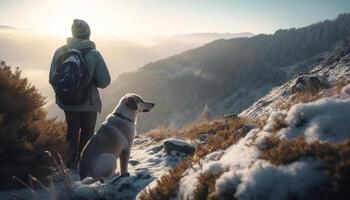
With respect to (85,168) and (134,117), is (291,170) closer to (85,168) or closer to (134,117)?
(85,168)

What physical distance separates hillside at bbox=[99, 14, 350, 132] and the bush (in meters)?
123

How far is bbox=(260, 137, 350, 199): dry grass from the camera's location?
295 cm

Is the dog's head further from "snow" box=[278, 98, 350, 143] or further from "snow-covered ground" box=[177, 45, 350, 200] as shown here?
"snow" box=[278, 98, 350, 143]

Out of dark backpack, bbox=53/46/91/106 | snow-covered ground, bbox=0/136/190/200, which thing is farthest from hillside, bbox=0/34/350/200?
dark backpack, bbox=53/46/91/106

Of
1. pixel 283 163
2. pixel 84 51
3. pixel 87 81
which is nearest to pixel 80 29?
pixel 84 51

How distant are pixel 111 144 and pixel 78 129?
3.53 ft

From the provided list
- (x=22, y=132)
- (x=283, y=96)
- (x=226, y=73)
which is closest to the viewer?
(x=22, y=132)

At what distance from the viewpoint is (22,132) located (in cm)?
752

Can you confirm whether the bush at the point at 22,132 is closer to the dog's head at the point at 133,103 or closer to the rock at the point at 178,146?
the dog's head at the point at 133,103

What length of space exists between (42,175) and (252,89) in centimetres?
13480

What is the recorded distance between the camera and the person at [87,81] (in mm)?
8180

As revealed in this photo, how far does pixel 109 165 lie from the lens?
7.62m

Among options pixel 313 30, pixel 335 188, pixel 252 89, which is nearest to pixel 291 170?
pixel 335 188

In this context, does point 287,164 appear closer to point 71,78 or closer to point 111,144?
point 111,144
